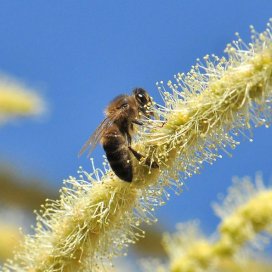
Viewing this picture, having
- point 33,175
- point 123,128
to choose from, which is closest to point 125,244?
point 123,128

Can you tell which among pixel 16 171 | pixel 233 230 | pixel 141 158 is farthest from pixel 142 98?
pixel 16 171

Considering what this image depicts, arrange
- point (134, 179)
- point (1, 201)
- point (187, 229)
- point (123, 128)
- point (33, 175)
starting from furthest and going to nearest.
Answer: point (33, 175) < point (1, 201) < point (187, 229) < point (123, 128) < point (134, 179)

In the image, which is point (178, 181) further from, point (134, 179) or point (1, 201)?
point (1, 201)

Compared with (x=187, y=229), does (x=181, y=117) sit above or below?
below

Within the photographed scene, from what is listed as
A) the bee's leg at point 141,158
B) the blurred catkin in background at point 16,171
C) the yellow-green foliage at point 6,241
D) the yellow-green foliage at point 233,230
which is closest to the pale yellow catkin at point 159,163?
the bee's leg at point 141,158

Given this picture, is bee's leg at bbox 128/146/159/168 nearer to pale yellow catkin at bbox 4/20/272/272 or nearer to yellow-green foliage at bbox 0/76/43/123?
pale yellow catkin at bbox 4/20/272/272

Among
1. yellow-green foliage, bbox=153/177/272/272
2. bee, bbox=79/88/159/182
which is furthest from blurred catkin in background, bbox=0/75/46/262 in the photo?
bee, bbox=79/88/159/182
